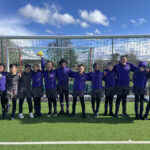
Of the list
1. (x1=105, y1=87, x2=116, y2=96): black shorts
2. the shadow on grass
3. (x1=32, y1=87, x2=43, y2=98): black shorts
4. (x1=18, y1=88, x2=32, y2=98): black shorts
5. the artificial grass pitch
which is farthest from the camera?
(x1=105, y1=87, x2=116, y2=96): black shorts

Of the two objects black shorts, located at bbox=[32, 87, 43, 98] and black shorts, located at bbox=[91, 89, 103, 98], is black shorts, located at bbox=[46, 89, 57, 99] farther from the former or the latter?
black shorts, located at bbox=[91, 89, 103, 98]

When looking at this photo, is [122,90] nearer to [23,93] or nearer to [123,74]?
[123,74]

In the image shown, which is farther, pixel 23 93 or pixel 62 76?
pixel 62 76

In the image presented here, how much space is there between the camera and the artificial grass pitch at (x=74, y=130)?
2908mm

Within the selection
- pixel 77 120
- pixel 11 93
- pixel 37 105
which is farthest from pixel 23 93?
pixel 77 120

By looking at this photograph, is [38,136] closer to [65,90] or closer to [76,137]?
[76,137]

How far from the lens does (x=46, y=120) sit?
4051mm

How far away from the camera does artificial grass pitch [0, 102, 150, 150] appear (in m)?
2.91

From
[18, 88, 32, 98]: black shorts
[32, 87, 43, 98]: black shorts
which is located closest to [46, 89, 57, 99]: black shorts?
[32, 87, 43, 98]: black shorts

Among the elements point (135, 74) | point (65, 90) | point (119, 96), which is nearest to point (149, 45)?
point (135, 74)

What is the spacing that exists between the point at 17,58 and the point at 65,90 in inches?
134

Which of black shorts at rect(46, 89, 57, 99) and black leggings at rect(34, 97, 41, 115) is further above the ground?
black shorts at rect(46, 89, 57, 99)

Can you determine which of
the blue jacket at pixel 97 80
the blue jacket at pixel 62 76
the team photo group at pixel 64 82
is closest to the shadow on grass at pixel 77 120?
the team photo group at pixel 64 82

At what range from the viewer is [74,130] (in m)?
3.34
